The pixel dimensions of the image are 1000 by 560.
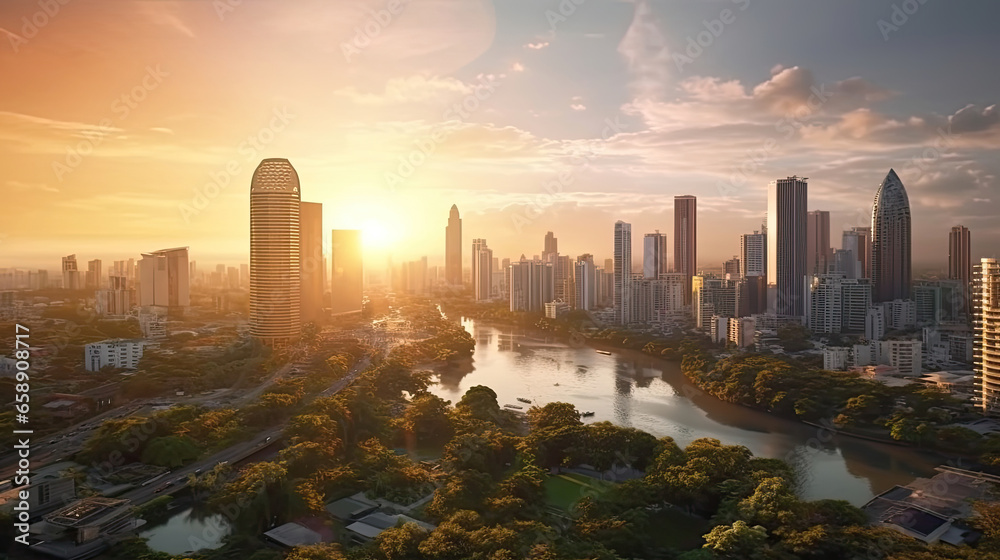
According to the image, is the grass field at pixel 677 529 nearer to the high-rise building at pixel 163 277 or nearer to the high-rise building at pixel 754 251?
the high-rise building at pixel 163 277

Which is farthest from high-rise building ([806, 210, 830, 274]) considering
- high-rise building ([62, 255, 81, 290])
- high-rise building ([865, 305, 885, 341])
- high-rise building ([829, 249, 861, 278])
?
high-rise building ([62, 255, 81, 290])

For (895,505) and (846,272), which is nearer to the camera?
(895,505)

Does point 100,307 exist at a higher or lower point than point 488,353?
higher

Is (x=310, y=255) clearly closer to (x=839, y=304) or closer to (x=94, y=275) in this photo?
(x=94, y=275)

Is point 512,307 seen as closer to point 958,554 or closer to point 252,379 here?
point 252,379

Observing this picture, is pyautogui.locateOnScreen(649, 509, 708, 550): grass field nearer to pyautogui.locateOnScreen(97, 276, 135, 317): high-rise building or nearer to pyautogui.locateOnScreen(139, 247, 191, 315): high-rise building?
pyautogui.locateOnScreen(97, 276, 135, 317): high-rise building

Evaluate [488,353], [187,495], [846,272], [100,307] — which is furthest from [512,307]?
[187,495]
